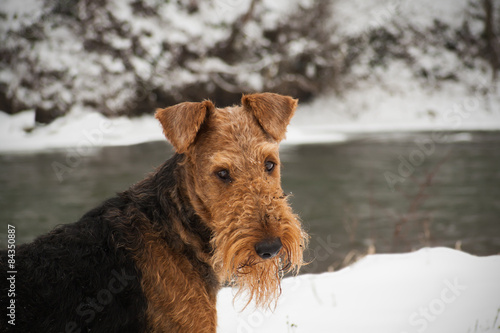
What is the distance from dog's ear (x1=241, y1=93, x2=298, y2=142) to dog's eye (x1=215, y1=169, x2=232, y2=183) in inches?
18.1

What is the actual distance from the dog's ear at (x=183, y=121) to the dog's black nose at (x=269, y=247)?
787 millimetres

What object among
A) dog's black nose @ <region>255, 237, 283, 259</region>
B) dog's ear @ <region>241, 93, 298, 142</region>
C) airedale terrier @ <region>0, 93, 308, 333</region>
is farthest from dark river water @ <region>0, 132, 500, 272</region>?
dog's black nose @ <region>255, 237, 283, 259</region>

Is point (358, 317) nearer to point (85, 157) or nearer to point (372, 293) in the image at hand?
point (372, 293)

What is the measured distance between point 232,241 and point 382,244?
6.81 meters

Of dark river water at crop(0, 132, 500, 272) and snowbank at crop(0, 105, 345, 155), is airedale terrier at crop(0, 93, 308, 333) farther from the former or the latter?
snowbank at crop(0, 105, 345, 155)

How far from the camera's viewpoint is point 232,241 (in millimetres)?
2125

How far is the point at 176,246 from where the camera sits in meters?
2.27

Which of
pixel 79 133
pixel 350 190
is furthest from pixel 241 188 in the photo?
pixel 79 133

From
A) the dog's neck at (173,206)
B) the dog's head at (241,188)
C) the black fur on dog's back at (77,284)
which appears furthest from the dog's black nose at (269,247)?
the black fur on dog's back at (77,284)

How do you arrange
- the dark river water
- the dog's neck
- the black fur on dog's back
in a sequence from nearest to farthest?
the black fur on dog's back < the dog's neck < the dark river water

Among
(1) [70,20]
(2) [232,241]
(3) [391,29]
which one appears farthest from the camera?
(3) [391,29]

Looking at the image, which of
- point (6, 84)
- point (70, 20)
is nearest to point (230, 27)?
point (70, 20)

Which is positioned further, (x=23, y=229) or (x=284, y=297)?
(x=23, y=229)

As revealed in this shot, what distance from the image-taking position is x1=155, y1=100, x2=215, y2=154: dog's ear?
2396 millimetres
